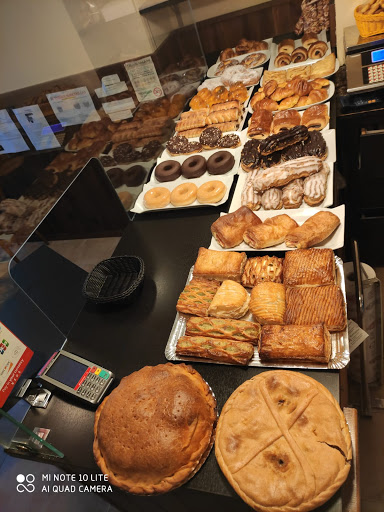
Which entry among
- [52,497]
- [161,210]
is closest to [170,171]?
[161,210]

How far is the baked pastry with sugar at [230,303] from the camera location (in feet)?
5.90

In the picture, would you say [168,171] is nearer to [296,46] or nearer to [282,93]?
[282,93]

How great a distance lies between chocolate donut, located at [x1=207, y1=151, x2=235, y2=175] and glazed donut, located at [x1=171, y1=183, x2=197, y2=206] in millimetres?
220

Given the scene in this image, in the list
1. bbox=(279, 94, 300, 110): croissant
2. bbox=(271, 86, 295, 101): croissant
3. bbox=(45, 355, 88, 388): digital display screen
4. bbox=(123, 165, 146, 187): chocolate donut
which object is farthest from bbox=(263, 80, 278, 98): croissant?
bbox=(45, 355, 88, 388): digital display screen

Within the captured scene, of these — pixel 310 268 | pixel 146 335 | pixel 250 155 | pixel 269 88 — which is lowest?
pixel 146 335

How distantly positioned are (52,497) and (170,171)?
8.13ft

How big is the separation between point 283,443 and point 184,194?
1.89 metres

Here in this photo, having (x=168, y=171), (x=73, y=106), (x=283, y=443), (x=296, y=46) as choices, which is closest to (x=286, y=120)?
(x=168, y=171)

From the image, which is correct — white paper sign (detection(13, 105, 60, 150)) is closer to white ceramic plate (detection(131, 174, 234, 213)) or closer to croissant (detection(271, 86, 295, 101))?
white ceramic plate (detection(131, 174, 234, 213))

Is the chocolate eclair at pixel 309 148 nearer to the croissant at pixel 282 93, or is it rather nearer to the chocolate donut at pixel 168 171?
the croissant at pixel 282 93

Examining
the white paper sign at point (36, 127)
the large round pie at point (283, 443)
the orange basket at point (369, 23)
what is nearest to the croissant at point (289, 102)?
the orange basket at point (369, 23)

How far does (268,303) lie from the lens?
1727mm

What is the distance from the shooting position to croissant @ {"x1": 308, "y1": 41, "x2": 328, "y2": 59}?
355cm

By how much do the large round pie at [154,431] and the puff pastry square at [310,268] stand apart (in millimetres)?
755
